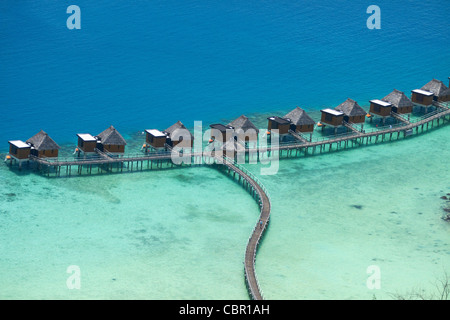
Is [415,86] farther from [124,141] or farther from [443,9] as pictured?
[124,141]

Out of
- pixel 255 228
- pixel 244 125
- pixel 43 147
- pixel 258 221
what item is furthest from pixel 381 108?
pixel 43 147

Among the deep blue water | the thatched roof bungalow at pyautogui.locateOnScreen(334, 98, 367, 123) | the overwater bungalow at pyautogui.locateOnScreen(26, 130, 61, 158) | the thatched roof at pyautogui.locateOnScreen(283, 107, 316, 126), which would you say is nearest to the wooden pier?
the thatched roof at pyautogui.locateOnScreen(283, 107, 316, 126)

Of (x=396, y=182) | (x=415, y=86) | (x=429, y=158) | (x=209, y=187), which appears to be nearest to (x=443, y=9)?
(x=415, y=86)

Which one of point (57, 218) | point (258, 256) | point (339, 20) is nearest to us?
point (258, 256)

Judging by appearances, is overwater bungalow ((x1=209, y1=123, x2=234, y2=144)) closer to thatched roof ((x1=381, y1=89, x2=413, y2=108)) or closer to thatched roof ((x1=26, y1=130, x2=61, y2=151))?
thatched roof ((x1=26, y1=130, x2=61, y2=151))

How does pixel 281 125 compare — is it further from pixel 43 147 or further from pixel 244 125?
pixel 43 147

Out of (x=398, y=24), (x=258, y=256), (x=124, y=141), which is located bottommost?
(x=258, y=256)

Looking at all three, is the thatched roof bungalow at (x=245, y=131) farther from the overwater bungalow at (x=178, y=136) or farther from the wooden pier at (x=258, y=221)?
the overwater bungalow at (x=178, y=136)
